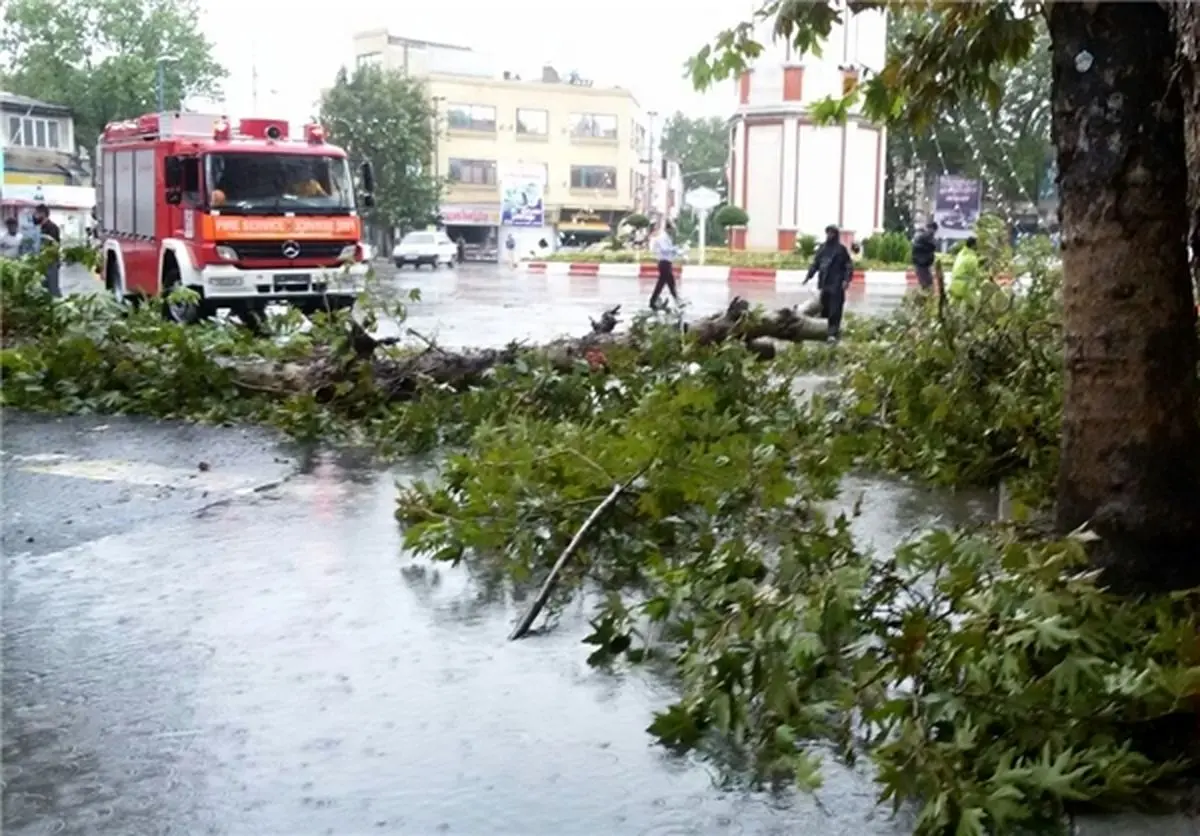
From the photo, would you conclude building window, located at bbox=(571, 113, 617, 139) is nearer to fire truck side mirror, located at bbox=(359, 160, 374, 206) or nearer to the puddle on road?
fire truck side mirror, located at bbox=(359, 160, 374, 206)

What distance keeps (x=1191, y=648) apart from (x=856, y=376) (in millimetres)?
5741

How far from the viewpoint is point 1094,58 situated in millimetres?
4527

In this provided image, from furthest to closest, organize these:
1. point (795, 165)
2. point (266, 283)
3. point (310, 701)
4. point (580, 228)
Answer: point (580, 228) < point (795, 165) < point (266, 283) < point (310, 701)

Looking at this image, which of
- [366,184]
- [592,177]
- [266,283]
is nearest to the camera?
[266,283]

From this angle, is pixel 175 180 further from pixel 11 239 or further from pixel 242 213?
→ pixel 11 239

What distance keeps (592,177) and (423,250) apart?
2372 cm

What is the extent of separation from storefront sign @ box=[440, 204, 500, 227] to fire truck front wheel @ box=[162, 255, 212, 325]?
158 feet

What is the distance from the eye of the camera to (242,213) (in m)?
17.7

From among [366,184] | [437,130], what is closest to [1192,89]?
[366,184]

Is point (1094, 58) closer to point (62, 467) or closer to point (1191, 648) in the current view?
point (1191, 648)

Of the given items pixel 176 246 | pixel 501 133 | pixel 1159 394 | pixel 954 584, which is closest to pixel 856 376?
pixel 1159 394

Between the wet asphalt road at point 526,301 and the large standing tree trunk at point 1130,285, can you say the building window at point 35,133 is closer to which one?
the wet asphalt road at point 526,301

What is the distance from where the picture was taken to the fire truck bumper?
17.5 meters

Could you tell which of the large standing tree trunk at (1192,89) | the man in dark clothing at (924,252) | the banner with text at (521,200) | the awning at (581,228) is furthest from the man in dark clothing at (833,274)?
the awning at (581,228)
